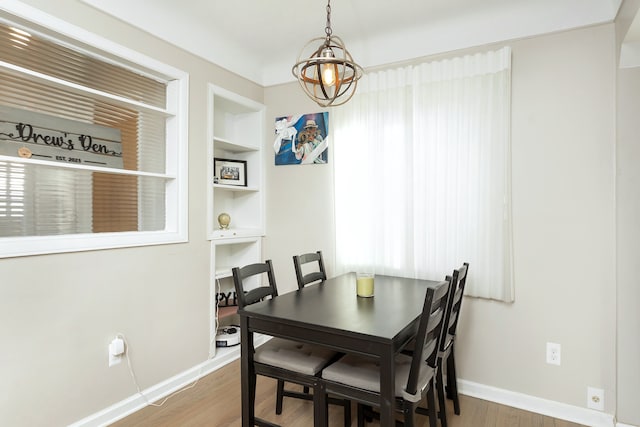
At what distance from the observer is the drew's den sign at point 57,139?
1.81m

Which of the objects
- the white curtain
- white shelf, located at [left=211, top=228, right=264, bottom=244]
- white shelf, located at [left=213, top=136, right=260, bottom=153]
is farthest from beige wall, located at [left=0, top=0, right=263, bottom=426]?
the white curtain

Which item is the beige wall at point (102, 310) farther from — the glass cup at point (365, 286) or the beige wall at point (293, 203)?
the glass cup at point (365, 286)

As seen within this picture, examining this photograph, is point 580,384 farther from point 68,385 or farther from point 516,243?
point 68,385

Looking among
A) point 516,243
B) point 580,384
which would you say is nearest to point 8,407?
point 516,243

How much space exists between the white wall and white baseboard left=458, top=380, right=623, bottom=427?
0.03 meters

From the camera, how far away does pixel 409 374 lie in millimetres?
1578

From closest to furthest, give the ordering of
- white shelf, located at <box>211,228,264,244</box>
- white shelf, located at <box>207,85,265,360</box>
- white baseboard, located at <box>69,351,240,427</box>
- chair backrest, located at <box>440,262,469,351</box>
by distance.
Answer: chair backrest, located at <box>440,262,469,351</box> → white baseboard, located at <box>69,351,240,427</box> → white shelf, located at <box>211,228,264,244</box> → white shelf, located at <box>207,85,265,360</box>

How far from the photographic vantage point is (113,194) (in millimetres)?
2291

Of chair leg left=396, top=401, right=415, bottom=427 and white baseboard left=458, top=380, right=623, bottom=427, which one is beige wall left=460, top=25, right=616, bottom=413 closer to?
white baseboard left=458, top=380, right=623, bottom=427

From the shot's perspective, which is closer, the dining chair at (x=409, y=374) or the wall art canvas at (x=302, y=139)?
the dining chair at (x=409, y=374)

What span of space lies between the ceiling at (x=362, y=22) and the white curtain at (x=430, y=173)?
0.19 meters

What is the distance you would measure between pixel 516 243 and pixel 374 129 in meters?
1.29

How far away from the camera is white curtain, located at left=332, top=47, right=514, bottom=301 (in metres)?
2.37

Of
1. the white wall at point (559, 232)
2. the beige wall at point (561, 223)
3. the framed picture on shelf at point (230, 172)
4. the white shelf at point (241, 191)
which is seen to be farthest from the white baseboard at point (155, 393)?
the beige wall at point (561, 223)
